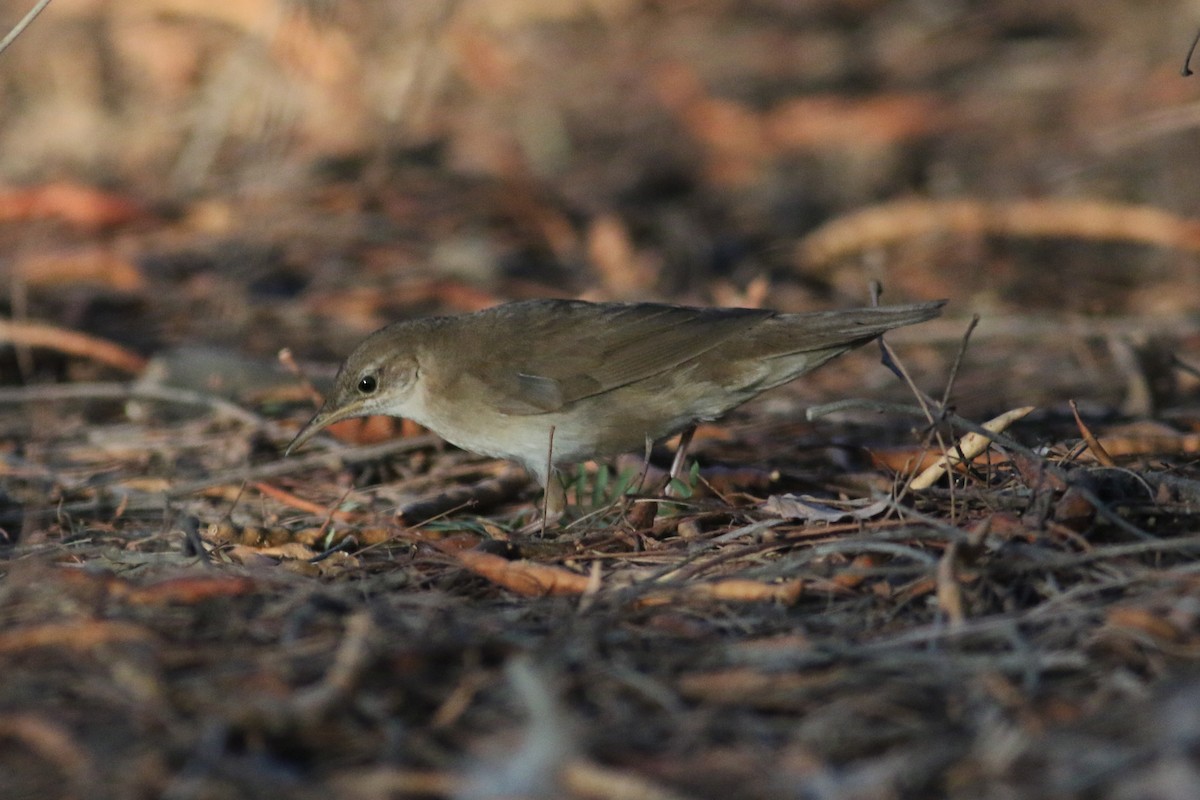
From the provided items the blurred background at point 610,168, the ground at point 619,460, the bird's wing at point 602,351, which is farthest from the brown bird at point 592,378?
the blurred background at point 610,168

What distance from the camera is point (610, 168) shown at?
32.9ft

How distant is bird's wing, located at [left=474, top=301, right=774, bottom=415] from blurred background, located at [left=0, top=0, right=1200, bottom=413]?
68.5 inches

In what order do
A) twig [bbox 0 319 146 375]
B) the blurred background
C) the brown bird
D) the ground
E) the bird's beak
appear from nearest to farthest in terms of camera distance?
the ground → the brown bird → the bird's beak → twig [bbox 0 319 146 375] → the blurred background

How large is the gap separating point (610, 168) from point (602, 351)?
5.06m

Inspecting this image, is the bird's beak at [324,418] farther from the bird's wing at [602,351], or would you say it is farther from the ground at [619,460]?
the bird's wing at [602,351]

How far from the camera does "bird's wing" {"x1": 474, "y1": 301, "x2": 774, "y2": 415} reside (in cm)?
511

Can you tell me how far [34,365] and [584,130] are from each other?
17.3 feet

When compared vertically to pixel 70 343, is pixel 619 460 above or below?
below

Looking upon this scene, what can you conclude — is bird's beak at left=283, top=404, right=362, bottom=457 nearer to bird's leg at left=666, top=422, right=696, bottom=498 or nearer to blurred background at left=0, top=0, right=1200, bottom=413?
bird's leg at left=666, top=422, right=696, bottom=498

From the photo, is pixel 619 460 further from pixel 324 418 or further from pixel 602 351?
pixel 324 418

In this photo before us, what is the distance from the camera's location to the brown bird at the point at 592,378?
5.09 m

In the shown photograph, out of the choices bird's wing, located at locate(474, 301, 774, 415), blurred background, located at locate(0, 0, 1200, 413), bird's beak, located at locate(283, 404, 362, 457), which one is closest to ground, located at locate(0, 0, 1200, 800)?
blurred background, located at locate(0, 0, 1200, 413)

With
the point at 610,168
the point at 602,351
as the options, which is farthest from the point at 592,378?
the point at 610,168

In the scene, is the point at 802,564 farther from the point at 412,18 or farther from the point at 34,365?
the point at 412,18
